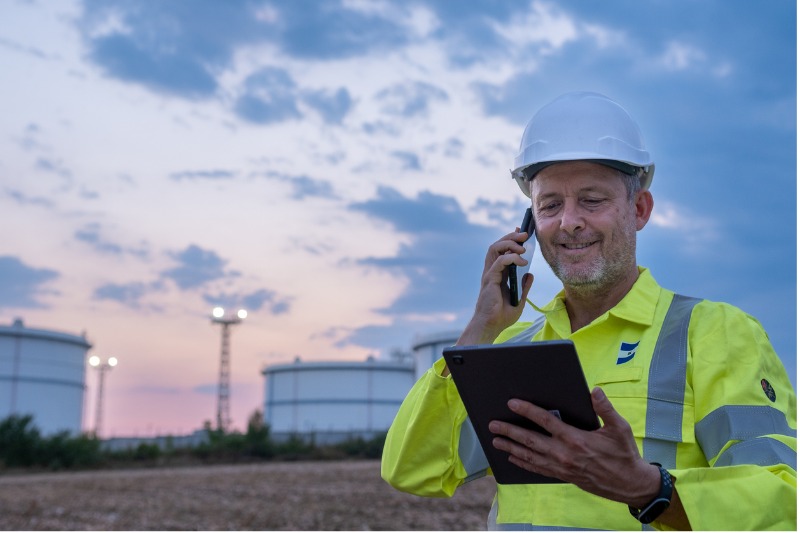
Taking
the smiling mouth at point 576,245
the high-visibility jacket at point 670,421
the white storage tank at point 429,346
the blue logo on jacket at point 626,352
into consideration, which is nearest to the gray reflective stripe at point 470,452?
the high-visibility jacket at point 670,421

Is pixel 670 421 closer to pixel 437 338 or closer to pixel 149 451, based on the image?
pixel 149 451

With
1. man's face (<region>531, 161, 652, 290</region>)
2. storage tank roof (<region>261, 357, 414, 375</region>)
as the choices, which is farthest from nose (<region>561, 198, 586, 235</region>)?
storage tank roof (<region>261, 357, 414, 375</region>)

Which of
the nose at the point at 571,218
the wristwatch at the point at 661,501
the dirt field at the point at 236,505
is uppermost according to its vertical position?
the nose at the point at 571,218

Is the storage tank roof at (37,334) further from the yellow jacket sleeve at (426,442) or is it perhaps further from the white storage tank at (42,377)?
the yellow jacket sleeve at (426,442)

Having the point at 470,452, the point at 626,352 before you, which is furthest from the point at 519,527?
the point at 626,352

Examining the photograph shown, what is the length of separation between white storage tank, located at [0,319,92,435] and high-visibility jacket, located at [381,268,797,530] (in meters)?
39.7

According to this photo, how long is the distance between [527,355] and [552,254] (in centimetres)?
84

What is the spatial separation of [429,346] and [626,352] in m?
41.7

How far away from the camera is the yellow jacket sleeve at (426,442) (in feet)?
→ 9.32

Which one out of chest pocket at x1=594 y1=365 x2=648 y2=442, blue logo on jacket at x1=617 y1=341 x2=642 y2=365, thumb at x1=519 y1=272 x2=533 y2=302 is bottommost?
chest pocket at x1=594 y1=365 x2=648 y2=442

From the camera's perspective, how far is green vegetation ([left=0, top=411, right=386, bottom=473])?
28.6 meters

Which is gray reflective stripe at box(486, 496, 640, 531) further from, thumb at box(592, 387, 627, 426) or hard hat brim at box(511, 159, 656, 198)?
hard hat brim at box(511, 159, 656, 198)

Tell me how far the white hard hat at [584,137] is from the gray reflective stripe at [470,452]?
33.7 inches

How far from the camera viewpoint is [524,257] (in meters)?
3.01
